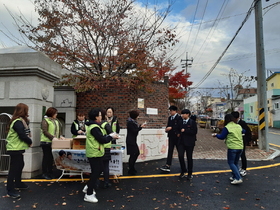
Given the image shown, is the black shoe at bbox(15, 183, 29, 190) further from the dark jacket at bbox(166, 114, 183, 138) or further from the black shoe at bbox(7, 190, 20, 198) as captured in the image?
the dark jacket at bbox(166, 114, 183, 138)

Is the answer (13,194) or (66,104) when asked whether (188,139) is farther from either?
(66,104)

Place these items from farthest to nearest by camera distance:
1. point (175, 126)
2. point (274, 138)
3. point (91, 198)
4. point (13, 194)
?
point (274, 138) → point (175, 126) → point (13, 194) → point (91, 198)

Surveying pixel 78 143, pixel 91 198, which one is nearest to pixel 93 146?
pixel 91 198

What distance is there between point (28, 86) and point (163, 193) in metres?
4.16

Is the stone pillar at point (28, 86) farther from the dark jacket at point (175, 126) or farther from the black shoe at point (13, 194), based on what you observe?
the dark jacket at point (175, 126)

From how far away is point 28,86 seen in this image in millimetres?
5863

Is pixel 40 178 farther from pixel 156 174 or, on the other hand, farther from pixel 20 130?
pixel 156 174

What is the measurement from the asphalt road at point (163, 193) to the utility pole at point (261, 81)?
152 inches

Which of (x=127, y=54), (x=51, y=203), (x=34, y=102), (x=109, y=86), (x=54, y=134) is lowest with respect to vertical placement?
(x=51, y=203)

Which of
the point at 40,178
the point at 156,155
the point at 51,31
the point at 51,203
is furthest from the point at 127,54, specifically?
the point at 51,203

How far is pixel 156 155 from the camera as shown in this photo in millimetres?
8211

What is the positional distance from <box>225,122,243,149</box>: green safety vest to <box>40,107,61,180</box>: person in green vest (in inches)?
158

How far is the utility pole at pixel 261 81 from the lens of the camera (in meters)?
9.67

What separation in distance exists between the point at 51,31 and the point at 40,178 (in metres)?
5.88
